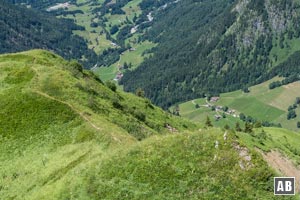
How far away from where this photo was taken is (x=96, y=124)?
266ft

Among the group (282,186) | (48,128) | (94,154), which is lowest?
(282,186)

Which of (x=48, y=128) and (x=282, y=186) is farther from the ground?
(x=48, y=128)

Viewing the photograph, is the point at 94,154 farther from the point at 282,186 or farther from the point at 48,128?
the point at 282,186

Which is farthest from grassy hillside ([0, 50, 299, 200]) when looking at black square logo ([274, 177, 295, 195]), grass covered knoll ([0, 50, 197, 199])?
black square logo ([274, 177, 295, 195])

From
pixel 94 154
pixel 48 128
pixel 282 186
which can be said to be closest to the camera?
pixel 282 186

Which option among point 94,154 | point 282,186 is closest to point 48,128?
point 94,154

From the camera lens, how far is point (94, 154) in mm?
67500

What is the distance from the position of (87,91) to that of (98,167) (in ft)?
168

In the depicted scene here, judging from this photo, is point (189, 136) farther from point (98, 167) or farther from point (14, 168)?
point (14, 168)

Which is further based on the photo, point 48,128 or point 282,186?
point 48,128

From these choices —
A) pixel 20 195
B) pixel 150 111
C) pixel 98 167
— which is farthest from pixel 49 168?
pixel 150 111

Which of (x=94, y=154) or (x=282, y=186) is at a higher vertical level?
(x=94, y=154)

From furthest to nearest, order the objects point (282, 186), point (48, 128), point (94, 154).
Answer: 1. point (48, 128)
2. point (94, 154)
3. point (282, 186)

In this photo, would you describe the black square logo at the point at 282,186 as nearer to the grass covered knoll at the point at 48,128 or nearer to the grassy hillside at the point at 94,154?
the grassy hillside at the point at 94,154
